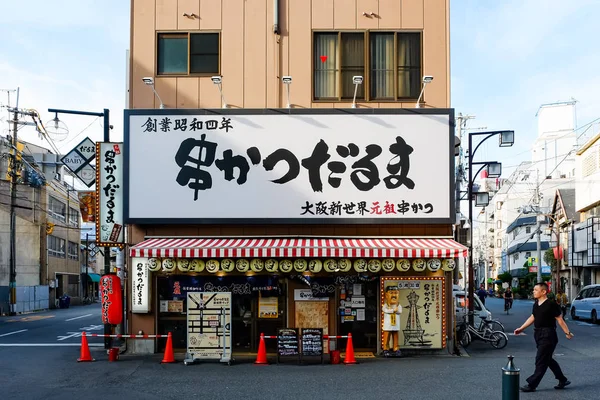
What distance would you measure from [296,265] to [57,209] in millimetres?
46061

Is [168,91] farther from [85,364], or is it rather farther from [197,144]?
[85,364]

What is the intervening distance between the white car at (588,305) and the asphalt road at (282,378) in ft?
50.7

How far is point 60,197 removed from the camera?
188 ft

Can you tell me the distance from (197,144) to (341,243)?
4749mm

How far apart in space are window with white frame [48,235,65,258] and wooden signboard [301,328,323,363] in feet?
140

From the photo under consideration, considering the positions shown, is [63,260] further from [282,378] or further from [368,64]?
[282,378]

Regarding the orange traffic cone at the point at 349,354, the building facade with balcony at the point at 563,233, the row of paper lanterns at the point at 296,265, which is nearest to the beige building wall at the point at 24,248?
the row of paper lanterns at the point at 296,265

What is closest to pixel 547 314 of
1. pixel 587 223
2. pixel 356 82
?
pixel 356 82

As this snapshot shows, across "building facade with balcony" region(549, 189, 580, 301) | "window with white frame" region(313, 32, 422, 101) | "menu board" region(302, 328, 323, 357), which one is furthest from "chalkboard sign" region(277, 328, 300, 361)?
"building facade with balcony" region(549, 189, 580, 301)

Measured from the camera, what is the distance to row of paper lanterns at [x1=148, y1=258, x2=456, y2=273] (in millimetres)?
16047

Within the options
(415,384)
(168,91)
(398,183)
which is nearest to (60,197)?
(168,91)

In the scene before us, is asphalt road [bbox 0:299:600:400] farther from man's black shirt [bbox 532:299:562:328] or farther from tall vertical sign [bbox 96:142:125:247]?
tall vertical sign [bbox 96:142:125:247]

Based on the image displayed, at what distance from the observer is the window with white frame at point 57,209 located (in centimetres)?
5350

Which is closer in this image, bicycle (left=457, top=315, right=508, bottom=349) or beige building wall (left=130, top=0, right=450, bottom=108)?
beige building wall (left=130, top=0, right=450, bottom=108)
